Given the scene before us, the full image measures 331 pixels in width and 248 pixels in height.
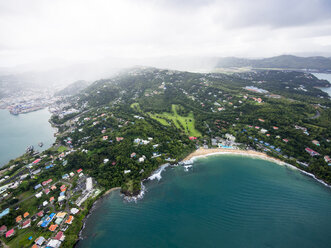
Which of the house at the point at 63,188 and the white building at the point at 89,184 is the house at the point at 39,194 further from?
the white building at the point at 89,184

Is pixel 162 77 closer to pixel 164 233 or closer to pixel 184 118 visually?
pixel 184 118

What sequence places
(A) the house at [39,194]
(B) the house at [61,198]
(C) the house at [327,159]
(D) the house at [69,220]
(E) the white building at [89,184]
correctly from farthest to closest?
1. (C) the house at [327,159]
2. (E) the white building at [89,184]
3. (A) the house at [39,194]
4. (B) the house at [61,198]
5. (D) the house at [69,220]

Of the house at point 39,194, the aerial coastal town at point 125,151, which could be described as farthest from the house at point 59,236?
the house at point 39,194

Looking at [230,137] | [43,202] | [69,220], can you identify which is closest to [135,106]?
[230,137]

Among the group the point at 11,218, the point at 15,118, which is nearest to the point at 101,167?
the point at 11,218

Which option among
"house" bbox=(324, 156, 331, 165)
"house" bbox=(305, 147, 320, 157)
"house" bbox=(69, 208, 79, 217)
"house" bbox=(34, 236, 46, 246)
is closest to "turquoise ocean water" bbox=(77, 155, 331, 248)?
"house" bbox=(69, 208, 79, 217)

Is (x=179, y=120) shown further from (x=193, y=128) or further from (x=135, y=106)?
(x=135, y=106)

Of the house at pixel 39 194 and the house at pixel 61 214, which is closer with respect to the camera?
the house at pixel 61 214
